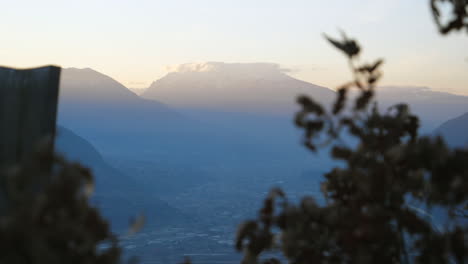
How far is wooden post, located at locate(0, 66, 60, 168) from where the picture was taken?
398 centimetres

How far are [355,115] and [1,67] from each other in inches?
134

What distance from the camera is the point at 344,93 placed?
11.4 ft

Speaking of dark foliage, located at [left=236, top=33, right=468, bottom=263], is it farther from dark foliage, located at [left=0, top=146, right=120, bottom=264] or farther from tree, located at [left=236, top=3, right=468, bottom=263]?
dark foliage, located at [left=0, top=146, right=120, bottom=264]

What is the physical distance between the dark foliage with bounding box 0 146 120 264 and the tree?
4.49 feet

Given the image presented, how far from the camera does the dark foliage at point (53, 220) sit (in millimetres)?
2215

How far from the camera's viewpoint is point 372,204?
333 cm

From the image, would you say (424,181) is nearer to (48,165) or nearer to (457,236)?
(457,236)

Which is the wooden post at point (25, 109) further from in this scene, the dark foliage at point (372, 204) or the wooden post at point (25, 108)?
the dark foliage at point (372, 204)

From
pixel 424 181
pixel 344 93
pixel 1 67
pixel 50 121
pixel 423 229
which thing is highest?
pixel 1 67

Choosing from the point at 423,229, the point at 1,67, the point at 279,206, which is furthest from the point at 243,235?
the point at 1,67

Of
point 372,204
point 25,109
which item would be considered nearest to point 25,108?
point 25,109

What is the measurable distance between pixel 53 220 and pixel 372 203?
7.38 ft

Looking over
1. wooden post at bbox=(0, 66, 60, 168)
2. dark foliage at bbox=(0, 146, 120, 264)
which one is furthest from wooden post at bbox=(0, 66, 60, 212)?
dark foliage at bbox=(0, 146, 120, 264)

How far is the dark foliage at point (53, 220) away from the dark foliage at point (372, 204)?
138 cm
